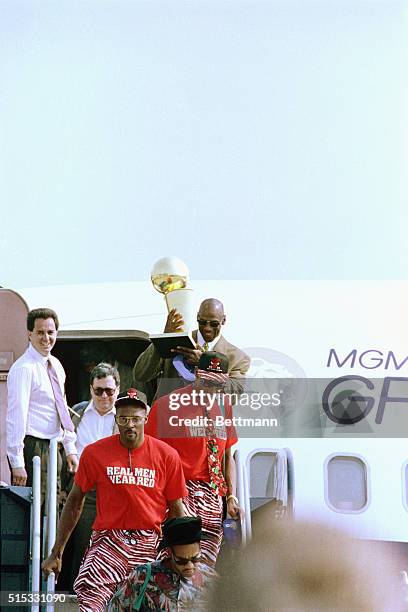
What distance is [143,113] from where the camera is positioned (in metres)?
8.05

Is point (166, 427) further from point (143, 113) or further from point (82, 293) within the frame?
point (143, 113)

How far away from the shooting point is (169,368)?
6.55 metres

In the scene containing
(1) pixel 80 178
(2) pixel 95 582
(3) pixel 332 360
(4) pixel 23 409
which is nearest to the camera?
(2) pixel 95 582

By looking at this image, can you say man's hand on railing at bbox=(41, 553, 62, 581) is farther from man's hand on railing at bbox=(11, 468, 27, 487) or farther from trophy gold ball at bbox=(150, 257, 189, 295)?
trophy gold ball at bbox=(150, 257, 189, 295)

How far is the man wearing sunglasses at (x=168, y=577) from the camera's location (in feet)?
18.7

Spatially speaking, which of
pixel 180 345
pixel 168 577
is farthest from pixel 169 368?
pixel 168 577

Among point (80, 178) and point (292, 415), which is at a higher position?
point (80, 178)

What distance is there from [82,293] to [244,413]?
166 centimetres

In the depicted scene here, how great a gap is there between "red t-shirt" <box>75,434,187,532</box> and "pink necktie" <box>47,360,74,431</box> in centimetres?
38

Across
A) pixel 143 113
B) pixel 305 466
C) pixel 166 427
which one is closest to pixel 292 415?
pixel 305 466

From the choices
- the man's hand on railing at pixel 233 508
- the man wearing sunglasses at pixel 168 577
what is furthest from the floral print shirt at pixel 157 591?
the man's hand on railing at pixel 233 508

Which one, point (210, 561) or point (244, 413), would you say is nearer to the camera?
point (210, 561)

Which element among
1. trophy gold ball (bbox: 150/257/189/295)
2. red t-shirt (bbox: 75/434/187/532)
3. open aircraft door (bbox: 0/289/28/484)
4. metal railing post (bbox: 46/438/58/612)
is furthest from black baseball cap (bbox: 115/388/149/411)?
trophy gold ball (bbox: 150/257/189/295)

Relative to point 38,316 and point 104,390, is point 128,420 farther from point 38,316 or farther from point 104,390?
point 38,316
